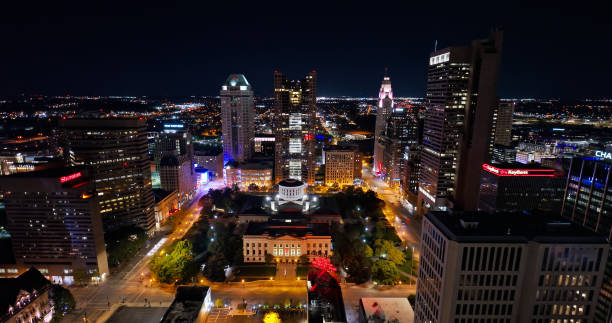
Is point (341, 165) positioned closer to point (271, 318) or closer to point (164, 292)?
point (271, 318)

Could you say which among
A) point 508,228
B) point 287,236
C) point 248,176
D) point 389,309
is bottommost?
point 389,309

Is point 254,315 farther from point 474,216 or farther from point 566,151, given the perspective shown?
point 566,151

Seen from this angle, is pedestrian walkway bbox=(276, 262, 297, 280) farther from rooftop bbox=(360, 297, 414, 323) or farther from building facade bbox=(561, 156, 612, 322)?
building facade bbox=(561, 156, 612, 322)

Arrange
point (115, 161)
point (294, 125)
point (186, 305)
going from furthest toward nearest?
point (294, 125)
point (115, 161)
point (186, 305)

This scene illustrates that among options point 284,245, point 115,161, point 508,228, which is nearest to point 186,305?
point 284,245

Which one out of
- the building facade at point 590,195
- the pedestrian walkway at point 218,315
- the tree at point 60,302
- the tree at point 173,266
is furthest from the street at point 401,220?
the tree at point 60,302

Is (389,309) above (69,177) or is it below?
below

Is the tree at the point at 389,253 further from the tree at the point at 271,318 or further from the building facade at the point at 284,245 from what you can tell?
the tree at the point at 271,318
